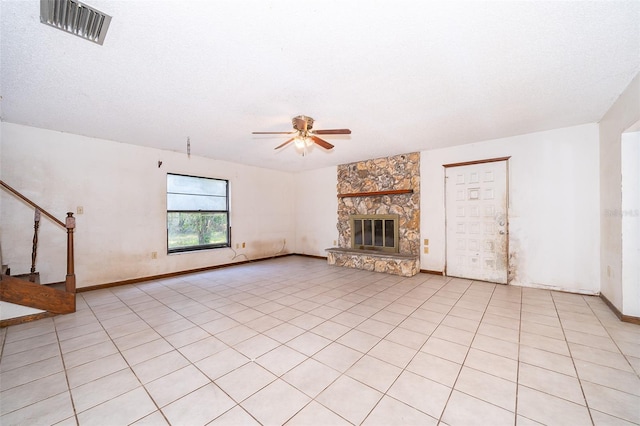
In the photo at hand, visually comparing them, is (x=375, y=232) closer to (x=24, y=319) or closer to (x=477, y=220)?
(x=477, y=220)

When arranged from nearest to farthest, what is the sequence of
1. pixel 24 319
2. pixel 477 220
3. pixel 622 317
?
1. pixel 622 317
2. pixel 24 319
3. pixel 477 220

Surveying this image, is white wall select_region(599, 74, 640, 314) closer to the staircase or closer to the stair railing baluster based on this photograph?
the staircase

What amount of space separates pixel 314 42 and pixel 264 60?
49cm

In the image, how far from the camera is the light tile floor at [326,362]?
1.54 meters

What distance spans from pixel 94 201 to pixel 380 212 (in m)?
5.44

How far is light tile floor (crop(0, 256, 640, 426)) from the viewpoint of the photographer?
1.54 m

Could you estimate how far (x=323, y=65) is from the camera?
2.20m

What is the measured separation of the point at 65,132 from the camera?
12.9 ft

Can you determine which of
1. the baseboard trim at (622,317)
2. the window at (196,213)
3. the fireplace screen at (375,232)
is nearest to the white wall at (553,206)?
the baseboard trim at (622,317)

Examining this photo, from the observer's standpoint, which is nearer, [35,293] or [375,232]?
[35,293]

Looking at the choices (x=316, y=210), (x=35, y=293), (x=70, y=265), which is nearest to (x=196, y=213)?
(x=70, y=265)

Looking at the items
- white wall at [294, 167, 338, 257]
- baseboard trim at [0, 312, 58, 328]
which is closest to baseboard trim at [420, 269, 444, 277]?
white wall at [294, 167, 338, 257]

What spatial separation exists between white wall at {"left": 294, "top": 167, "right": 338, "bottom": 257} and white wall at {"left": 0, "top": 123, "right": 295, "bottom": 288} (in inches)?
89.6

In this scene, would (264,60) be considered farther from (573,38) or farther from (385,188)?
(385,188)
